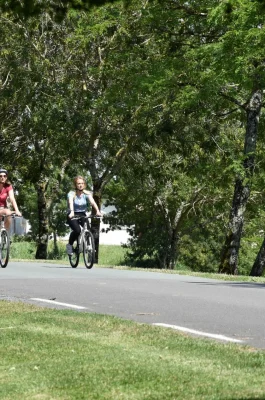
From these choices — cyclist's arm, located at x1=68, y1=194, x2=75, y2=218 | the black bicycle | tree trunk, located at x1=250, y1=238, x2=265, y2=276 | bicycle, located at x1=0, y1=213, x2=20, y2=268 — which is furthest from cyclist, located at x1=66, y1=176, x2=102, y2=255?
tree trunk, located at x1=250, y1=238, x2=265, y2=276

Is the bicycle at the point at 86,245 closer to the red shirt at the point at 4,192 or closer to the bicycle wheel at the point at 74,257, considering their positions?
the bicycle wheel at the point at 74,257

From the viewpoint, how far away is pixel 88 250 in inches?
874

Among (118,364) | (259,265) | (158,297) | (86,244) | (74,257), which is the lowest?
(118,364)

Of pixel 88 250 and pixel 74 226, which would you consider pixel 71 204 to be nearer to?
pixel 74 226

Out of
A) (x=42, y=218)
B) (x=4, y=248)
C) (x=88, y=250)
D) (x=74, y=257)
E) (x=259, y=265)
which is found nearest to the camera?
(x=4, y=248)

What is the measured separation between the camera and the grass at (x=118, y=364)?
6.63 meters

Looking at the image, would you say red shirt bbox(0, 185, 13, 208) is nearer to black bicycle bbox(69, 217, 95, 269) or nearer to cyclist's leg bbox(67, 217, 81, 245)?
cyclist's leg bbox(67, 217, 81, 245)

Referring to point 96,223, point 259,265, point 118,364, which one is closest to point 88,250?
point 259,265

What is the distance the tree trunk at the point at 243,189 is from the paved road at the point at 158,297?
33.7 feet

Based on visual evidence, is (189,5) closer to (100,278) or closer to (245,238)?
(100,278)

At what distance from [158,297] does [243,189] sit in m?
17.4

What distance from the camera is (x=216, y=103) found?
98.6 feet

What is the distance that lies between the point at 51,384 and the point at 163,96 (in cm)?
2546

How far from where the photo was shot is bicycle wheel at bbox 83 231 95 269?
22078mm
